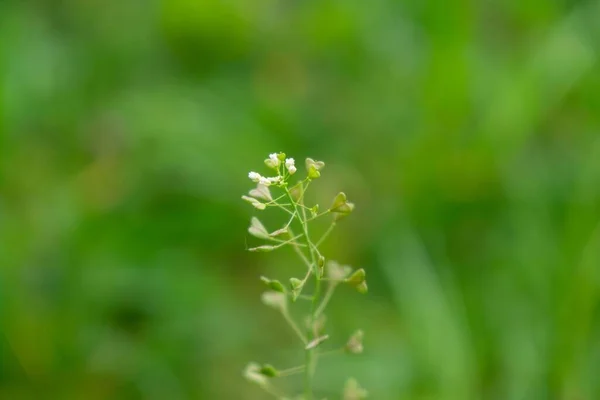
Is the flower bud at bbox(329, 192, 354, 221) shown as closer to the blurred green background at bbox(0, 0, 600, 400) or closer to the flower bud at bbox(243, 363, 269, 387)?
the flower bud at bbox(243, 363, 269, 387)

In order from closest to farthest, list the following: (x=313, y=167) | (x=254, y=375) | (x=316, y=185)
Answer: (x=313, y=167), (x=254, y=375), (x=316, y=185)

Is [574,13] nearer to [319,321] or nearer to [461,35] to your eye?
[461,35]

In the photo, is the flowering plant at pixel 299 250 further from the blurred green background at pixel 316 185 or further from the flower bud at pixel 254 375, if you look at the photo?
the blurred green background at pixel 316 185

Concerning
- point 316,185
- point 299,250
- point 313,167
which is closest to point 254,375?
point 299,250

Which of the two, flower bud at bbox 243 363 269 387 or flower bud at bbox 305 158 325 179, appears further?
flower bud at bbox 243 363 269 387

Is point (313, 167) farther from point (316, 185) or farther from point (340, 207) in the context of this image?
point (316, 185)

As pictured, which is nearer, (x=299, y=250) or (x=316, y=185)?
(x=299, y=250)

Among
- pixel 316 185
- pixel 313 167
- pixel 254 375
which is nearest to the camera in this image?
pixel 313 167

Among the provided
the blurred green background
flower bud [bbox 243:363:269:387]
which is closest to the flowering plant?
flower bud [bbox 243:363:269:387]

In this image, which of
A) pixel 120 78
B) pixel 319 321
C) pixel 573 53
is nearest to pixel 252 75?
pixel 120 78
